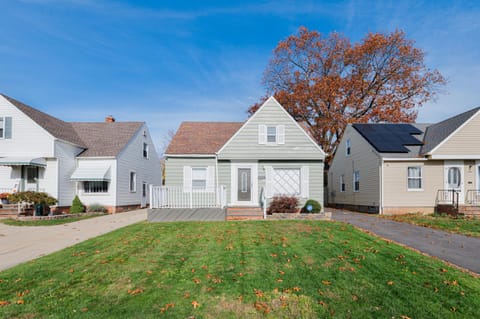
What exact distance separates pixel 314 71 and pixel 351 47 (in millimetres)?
4138

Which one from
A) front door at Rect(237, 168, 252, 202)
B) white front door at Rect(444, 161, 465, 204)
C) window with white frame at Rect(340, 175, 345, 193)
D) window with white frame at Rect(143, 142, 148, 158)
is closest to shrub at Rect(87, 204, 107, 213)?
window with white frame at Rect(143, 142, 148, 158)

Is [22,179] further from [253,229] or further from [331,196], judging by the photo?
[331,196]

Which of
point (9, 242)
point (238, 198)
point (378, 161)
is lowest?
point (9, 242)

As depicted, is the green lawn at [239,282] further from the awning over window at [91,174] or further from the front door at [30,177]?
the front door at [30,177]

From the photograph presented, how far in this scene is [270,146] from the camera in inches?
619

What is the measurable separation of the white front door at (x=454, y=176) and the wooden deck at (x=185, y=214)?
46.1 feet

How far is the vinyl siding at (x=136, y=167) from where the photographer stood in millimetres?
20359

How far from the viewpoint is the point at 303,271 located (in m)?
6.04

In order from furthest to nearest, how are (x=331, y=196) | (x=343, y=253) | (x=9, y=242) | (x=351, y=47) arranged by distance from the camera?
(x=351, y=47) → (x=331, y=196) → (x=9, y=242) → (x=343, y=253)

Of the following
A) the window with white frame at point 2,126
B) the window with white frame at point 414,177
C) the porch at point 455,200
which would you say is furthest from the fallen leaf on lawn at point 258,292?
the window with white frame at point 2,126

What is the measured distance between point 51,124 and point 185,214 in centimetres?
1314

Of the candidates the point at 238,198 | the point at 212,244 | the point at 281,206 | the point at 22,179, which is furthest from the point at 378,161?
the point at 22,179

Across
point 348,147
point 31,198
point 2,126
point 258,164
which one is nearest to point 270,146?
point 258,164

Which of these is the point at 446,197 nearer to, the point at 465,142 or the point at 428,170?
the point at 428,170
